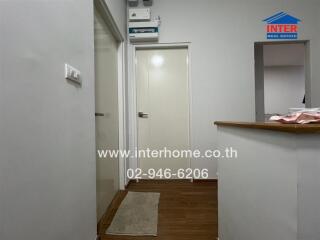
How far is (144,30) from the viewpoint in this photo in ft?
9.45

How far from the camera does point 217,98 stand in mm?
2945

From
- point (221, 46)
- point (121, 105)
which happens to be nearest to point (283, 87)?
point (221, 46)

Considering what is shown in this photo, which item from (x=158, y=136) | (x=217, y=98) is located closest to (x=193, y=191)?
(x=158, y=136)

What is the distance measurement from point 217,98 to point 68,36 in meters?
2.31

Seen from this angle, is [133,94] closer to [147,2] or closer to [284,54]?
[147,2]

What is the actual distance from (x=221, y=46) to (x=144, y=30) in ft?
3.84

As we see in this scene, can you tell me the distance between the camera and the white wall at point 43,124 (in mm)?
671

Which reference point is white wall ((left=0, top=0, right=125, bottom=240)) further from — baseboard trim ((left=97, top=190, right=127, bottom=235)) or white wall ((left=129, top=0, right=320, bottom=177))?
white wall ((left=129, top=0, right=320, bottom=177))

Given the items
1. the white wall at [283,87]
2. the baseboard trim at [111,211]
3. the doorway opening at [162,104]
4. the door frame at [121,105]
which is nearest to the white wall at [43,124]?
the baseboard trim at [111,211]

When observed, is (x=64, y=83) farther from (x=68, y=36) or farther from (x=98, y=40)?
(x=98, y=40)

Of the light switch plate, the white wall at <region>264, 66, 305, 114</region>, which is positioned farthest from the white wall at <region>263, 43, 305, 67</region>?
the light switch plate

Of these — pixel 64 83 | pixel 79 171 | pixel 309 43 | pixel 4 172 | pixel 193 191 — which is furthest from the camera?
pixel 309 43

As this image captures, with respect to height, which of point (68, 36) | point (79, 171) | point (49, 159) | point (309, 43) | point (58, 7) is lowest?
point (79, 171)

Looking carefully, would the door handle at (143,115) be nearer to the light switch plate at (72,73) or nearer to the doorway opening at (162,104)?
the doorway opening at (162,104)
